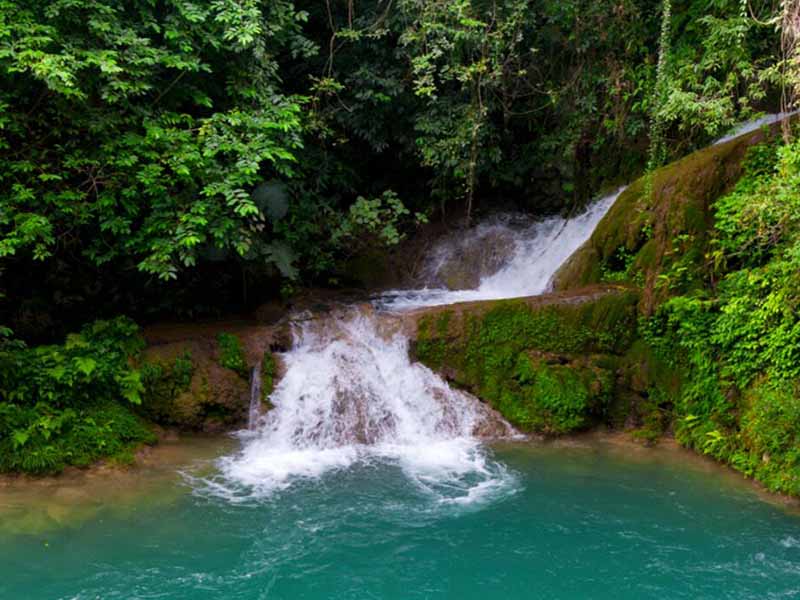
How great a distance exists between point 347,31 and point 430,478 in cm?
626

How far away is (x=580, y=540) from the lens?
570 centimetres

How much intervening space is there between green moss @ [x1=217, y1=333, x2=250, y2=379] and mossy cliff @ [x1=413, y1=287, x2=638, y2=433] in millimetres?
2037

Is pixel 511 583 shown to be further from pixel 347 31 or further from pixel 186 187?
pixel 347 31

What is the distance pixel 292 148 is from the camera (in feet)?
30.8

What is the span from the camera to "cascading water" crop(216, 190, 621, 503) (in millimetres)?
6930

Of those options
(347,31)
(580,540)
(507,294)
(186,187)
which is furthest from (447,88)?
(580,540)

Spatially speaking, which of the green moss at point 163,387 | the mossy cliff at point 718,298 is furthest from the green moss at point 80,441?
the mossy cliff at point 718,298

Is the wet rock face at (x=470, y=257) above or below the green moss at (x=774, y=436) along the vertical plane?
above

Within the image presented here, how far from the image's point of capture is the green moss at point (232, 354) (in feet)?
27.1

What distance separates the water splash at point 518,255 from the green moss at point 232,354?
233 centimetres

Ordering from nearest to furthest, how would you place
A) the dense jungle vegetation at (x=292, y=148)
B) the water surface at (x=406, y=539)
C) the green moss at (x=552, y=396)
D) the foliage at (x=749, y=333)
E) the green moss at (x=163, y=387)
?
the water surface at (x=406, y=539) → the foliage at (x=749, y=333) → the dense jungle vegetation at (x=292, y=148) → the green moss at (x=163, y=387) → the green moss at (x=552, y=396)

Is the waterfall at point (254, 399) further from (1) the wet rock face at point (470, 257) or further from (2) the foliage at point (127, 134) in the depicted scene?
(1) the wet rock face at point (470, 257)

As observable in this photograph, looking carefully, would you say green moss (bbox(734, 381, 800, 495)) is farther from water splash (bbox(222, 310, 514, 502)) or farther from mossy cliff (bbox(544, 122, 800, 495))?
water splash (bbox(222, 310, 514, 502))

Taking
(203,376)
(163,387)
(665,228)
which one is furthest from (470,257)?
(163,387)
